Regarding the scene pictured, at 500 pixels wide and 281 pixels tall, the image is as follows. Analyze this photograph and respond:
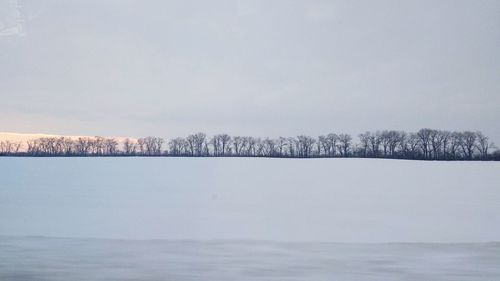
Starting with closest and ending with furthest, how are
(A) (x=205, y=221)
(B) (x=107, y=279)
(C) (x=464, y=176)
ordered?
1. (B) (x=107, y=279)
2. (A) (x=205, y=221)
3. (C) (x=464, y=176)

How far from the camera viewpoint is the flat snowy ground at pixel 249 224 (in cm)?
437

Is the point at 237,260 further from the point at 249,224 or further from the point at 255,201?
the point at 255,201

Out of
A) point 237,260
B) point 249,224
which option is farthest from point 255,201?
point 237,260

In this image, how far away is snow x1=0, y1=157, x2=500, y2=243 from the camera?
6410 millimetres

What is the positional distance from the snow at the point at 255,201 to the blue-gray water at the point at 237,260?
21.7 inches

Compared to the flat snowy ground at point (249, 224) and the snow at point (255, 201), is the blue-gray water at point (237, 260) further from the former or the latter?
the snow at point (255, 201)

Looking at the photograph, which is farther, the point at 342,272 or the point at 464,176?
the point at 464,176

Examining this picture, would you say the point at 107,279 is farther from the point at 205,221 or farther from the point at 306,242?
the point at 205,221

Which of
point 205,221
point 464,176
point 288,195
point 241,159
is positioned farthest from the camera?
point 241,159

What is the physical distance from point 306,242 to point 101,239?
2.62 meters

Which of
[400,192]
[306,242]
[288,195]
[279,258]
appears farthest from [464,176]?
[279,258]

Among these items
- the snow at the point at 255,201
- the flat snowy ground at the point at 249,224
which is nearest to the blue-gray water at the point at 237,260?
the flat snowy ground at the point at 249,224

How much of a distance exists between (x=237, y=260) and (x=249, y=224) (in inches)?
90.3

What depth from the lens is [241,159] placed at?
1894cm
